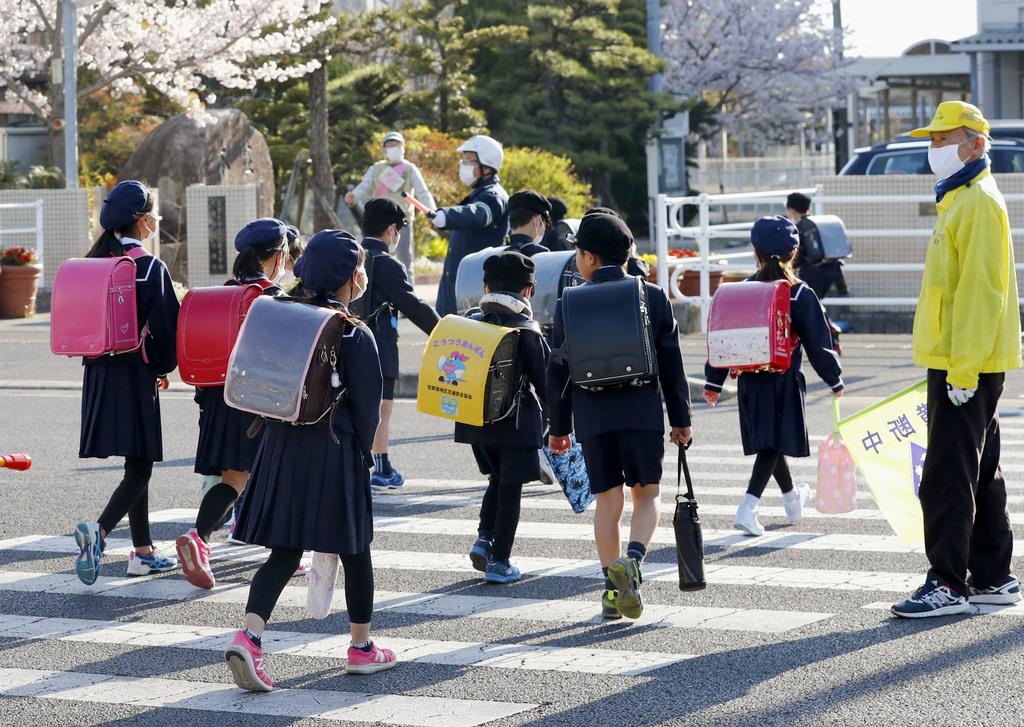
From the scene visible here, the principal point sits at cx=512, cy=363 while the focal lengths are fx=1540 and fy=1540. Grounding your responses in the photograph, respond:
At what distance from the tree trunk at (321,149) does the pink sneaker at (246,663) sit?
2453 centimetres

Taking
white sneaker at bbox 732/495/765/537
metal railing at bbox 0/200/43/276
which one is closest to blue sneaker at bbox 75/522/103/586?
white sneaker at bbox 732/495/765/537

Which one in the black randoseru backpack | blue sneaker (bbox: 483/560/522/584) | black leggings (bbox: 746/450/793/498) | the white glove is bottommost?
blue sneaker (bbox: 483/560/522/584)

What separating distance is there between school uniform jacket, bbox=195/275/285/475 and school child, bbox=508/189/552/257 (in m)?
1.72

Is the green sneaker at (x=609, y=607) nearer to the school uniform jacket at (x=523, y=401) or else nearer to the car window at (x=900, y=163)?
the school uniform jacket at (x=523, y=401)

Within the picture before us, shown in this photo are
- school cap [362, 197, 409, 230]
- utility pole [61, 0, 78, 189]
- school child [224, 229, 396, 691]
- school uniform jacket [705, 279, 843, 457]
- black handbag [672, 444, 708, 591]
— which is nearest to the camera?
school child [224, 229, 396, 691]

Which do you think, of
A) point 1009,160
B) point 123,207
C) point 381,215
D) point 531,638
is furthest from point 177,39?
point 531,638

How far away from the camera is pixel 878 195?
1742cm

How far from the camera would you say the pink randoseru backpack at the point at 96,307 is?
658 cm

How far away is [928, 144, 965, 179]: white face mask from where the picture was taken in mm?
5785

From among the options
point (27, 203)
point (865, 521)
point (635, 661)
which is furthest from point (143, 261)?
point (27, 203)

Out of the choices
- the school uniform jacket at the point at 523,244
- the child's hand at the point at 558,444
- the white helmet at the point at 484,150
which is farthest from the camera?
the white helmet at the point at 484,150

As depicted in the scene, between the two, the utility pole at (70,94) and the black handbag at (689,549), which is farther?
the utility pole at (70,94)

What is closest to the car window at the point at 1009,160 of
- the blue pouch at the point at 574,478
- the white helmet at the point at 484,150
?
the white helmet at the point at 484,150

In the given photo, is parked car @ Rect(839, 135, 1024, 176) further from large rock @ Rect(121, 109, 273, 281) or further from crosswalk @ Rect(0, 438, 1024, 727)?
large rock @ Rect(121, 109, 273, 281)
